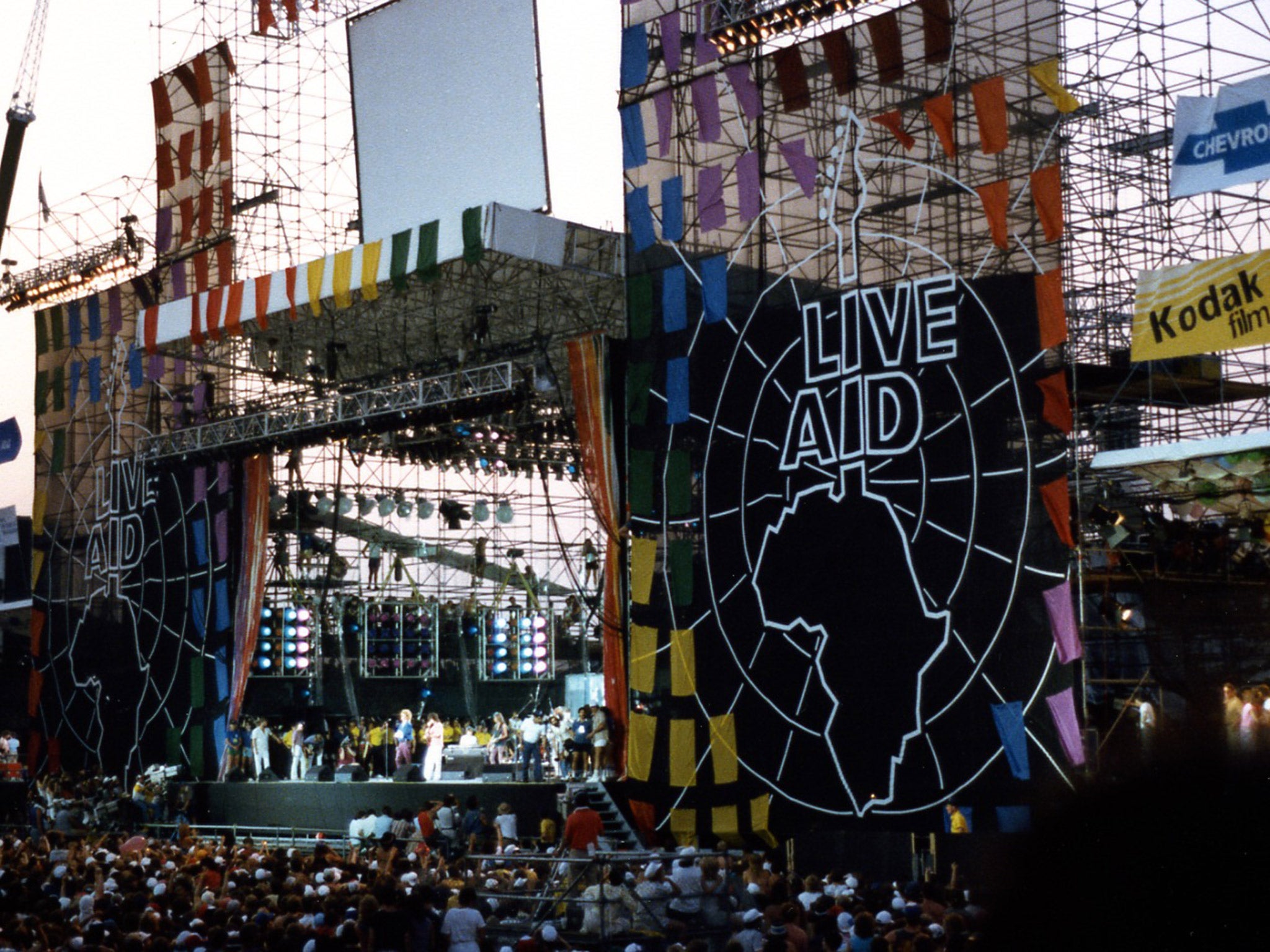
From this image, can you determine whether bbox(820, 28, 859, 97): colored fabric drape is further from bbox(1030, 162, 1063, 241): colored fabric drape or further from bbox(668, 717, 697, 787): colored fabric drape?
bbox(668, 717, 697, 787): colored fabric drape

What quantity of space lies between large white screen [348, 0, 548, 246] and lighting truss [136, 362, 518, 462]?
2.24 meters

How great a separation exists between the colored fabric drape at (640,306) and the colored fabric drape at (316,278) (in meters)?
5.60

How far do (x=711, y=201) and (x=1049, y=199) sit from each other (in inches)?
204

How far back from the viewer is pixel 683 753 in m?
21.5

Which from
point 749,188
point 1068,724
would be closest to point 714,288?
point 749,188

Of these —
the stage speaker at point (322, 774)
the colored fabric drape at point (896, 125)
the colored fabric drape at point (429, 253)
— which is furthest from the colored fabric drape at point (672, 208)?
the stage speaker at point (322, 774)

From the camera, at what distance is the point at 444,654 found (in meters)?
35.8

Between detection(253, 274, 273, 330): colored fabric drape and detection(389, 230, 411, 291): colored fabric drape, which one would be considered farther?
detection(253, 274, 273, 330): colored fabric drape

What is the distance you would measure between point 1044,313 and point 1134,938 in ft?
57.7

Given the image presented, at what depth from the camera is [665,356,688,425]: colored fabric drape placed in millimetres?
22203

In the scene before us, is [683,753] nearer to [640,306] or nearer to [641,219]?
[640,306]

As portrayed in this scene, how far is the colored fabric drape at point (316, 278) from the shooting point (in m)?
25.8

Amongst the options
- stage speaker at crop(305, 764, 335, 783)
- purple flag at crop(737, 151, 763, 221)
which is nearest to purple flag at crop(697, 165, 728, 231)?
purple flag at crop(737, 151, 763, 221)

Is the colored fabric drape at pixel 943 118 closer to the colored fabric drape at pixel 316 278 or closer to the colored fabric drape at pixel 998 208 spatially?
the colored fabric drape at pixel 998 208
